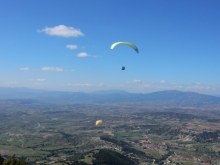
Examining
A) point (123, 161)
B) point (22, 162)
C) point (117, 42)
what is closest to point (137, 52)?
point (117, 42)

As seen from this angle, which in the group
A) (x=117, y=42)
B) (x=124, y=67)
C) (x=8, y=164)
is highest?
(x=117, y=42)

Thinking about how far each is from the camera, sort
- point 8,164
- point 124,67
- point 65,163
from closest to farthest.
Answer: point 8,164 → point 124,67 → point 65,163

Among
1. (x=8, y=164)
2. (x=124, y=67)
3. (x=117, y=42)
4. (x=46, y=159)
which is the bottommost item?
(x=46, y=159)

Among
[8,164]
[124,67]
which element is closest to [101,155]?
[124,67]

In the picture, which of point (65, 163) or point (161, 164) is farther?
point (161, 164)

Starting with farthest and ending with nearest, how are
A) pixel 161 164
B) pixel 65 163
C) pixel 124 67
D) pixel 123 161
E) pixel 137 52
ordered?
1. pixel 161 164
2. pixel 123 161
3. pixel 65 163
4. pixel 124 67
5. pixel 137 52

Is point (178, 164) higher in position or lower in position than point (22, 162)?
lower

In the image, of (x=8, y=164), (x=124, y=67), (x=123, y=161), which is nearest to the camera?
(x=8, y=164)

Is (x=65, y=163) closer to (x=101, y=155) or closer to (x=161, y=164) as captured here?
(x=101, y=155)

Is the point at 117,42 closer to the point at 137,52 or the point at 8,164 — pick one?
the point at 137,52
